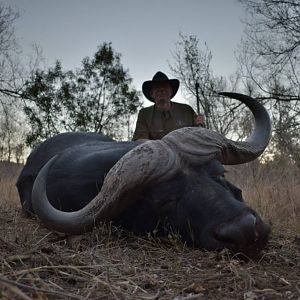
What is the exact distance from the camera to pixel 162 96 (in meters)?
6.27

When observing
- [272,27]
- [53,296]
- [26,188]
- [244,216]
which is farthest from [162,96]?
[272,27]

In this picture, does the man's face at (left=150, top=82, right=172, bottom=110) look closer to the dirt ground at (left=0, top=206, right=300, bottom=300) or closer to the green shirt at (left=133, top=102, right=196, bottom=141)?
the green shirt at (left=133, top=102, right=196, bottom=141)

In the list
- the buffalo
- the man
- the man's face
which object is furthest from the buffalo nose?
the man's face

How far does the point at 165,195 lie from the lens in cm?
322

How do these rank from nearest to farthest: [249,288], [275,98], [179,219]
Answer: [249,288]
[179,219]
[275,98]

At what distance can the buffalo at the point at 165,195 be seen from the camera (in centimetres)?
280

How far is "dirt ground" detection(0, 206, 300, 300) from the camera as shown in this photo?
197cm

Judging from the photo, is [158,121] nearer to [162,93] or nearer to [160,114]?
[160,114]

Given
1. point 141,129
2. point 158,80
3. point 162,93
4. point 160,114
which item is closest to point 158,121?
point 160,114

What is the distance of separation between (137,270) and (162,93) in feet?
13.1

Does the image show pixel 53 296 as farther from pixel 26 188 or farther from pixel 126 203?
pixel 26 188

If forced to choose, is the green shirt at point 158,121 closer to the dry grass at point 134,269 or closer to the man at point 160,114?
the man at point 160,114

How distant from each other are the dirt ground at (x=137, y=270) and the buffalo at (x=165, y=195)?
0.36 ft

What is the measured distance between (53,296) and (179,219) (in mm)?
1444
